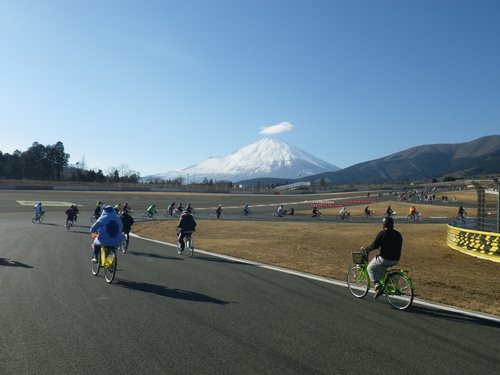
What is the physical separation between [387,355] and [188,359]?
8.54 feet

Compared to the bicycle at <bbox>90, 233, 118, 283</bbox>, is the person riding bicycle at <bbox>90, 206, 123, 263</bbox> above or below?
above

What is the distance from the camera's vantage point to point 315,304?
7.55 m

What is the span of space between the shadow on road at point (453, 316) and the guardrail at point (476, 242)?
9.50 meters

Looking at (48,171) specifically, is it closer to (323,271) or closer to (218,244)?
(218,244)

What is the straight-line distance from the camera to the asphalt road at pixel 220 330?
15.4ft

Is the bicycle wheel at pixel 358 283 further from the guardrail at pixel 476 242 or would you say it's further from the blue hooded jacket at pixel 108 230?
the guardrail at pixel 476 242

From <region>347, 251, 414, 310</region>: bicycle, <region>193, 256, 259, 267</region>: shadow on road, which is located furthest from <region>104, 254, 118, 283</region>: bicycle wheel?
<region>347, 251, 414, 310</region>: bicycle

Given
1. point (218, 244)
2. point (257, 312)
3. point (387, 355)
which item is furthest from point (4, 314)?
point (218, 244)

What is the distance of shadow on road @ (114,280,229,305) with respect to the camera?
25.3ft

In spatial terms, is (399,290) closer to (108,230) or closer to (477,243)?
(108,230)

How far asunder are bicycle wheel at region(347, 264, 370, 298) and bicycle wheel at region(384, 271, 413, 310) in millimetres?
588

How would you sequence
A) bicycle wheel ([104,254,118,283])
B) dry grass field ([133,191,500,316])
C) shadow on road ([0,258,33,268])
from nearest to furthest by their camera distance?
dry grass field ([133,191,500,316]), bicycle wheel ([104,254,118,283]), shadow on road ([0,258,33,268])

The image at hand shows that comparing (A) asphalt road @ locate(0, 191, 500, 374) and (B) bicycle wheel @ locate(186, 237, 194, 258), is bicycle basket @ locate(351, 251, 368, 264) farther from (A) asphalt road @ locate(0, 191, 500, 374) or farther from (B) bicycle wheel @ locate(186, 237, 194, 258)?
(B) bicycle wheel @ locate(186, 237, 194, 258)

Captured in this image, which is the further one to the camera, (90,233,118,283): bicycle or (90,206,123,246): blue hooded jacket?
(90,206,123,246): blue hooded jacket
